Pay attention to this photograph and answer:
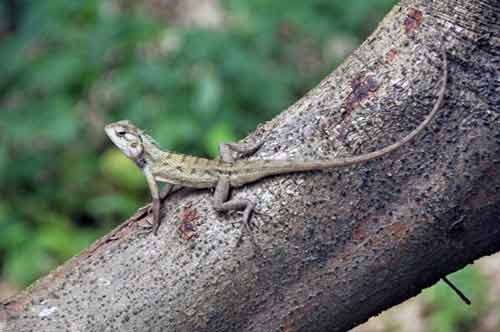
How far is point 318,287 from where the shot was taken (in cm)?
332

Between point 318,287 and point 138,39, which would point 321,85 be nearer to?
point 318,287

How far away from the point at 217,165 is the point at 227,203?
486mm

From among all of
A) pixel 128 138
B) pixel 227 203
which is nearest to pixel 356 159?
pixel 227 203

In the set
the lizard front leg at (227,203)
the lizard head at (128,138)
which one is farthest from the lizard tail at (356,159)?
the lizard head at (128,138)

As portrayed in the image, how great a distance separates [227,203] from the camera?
334cm

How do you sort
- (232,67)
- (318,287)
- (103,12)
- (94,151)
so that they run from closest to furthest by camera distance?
(318,287) → (232,67) → (103,12) → (94,151)

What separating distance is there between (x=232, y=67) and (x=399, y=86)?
4.17 metres

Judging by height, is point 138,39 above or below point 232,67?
above

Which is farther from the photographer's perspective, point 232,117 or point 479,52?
point 232,117

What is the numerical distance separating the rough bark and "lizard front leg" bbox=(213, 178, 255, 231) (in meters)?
0.05

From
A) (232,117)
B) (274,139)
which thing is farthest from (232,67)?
(274,139)

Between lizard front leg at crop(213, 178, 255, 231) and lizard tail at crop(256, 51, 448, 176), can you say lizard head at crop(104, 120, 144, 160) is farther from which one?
lizard tail at crop(256, 51, 448, 176)

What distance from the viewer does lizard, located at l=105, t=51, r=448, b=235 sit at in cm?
316

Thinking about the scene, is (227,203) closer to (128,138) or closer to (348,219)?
(348,219)
